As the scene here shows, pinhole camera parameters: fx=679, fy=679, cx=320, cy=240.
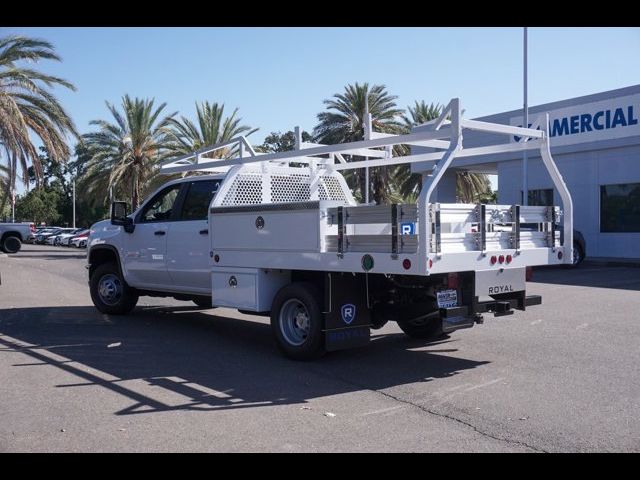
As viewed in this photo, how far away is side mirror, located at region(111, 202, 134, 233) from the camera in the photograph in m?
10.6

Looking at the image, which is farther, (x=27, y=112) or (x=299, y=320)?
(x=27, y=112)

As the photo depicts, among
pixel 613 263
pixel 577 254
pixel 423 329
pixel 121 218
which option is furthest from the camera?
pixel 613 263

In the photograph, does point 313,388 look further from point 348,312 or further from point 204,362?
point 204,362

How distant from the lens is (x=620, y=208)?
24125mm

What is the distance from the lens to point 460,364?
7.55m

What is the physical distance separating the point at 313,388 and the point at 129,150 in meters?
29.8

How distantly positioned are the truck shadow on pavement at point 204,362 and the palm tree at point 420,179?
23.8 m

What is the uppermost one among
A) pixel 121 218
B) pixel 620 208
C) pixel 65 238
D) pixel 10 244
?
pixel 620 208

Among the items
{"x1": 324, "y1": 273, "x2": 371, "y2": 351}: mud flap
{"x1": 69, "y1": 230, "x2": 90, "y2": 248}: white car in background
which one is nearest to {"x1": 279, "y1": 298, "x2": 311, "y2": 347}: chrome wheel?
{"x1": 324, "y1": 273, "x2": 371, "y2": 351}: mud flap

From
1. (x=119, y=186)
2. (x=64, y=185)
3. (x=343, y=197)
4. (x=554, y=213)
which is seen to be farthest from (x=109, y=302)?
(x=64, y=185)

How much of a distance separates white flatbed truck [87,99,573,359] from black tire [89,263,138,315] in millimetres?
1664

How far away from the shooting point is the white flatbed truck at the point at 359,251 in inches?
265

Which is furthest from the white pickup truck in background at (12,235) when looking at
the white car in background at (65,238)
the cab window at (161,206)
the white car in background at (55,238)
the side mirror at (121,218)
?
the white car in background at (55,238)

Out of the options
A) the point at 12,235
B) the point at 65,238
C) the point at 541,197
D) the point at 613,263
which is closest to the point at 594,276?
the point at 613,263
